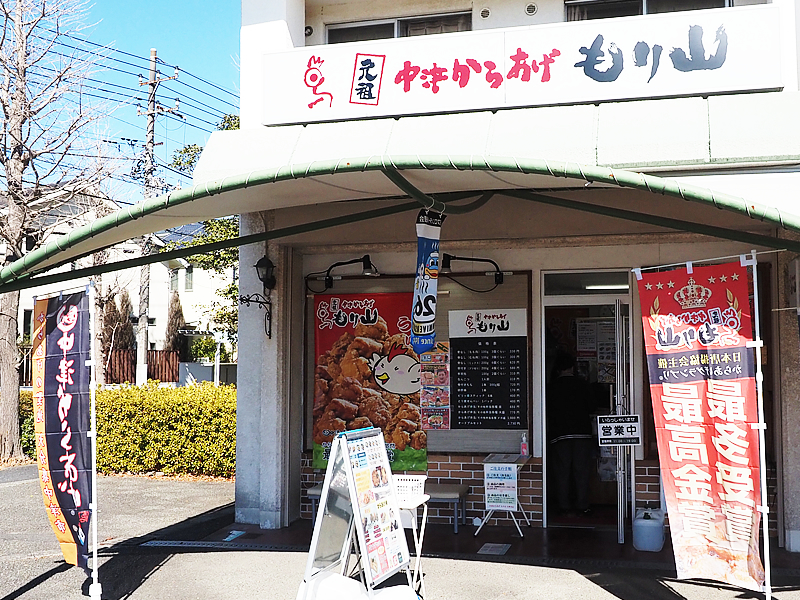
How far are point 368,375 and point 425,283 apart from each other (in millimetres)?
3055

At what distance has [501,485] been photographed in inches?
331

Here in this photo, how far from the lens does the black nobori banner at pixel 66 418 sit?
6410mm

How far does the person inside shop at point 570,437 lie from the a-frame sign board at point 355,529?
11.3 feet

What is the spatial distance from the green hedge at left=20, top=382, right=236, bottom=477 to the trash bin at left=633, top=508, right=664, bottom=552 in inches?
268

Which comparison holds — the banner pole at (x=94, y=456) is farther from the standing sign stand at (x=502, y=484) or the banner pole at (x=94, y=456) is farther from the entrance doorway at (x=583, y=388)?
the entrance doorway at (x=583, y=388)

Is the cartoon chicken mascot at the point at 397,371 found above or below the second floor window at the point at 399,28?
below

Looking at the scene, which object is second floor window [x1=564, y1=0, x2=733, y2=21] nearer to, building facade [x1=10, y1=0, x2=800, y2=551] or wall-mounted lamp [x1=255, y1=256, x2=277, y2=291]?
building facade [x1=10, y1=0, x2=800, y2=551]

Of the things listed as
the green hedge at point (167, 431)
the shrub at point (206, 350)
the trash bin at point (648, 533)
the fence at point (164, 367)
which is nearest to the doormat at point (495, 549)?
the trash bin at point (648, 533)

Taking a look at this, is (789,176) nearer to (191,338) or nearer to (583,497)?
(583,497)

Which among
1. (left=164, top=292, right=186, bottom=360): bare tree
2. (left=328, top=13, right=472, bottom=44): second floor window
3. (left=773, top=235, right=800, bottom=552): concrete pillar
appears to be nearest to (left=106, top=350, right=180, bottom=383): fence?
(left=164, top=292, right=186, bottom=360): bare tree

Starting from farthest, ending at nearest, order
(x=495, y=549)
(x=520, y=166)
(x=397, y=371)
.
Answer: (x=397, y=371), (x=495, y=549), (x=520, y=166)

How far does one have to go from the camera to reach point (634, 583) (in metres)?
6.84

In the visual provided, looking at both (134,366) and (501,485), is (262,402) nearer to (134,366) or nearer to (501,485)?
(501,485)

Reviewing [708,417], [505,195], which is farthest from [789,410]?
→ [505,195]
